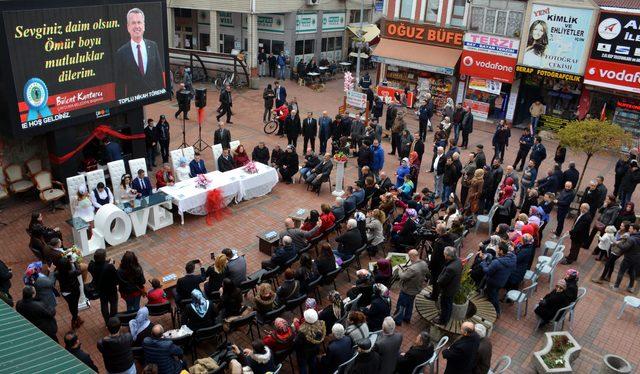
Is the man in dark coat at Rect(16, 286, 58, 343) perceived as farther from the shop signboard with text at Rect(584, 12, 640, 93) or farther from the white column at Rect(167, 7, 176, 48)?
the white column at Rect(167, 7, 176, 48)

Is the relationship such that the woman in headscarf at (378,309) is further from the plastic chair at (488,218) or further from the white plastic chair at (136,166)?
the white plastic chair at (136,166)

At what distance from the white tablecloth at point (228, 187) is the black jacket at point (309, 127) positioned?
10.0ft

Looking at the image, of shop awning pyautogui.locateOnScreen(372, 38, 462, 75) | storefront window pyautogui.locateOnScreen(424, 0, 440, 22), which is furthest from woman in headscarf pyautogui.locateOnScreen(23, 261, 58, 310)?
storefront window pyautogui.locateOnScreen(424, 0, 440, 22)

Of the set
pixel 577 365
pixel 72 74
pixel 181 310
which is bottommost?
pixel 577 365

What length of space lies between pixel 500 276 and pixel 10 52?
37.5 feet

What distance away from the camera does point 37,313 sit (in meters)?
8.40

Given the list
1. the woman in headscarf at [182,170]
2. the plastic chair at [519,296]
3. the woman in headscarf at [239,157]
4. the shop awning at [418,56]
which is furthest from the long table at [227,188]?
the shop awning at [418,56]

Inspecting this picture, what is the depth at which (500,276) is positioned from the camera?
1019cm

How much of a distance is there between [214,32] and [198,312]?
77.0 ft

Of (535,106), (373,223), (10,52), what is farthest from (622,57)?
(10,52)

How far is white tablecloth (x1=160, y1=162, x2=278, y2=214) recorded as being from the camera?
13719 millimetres

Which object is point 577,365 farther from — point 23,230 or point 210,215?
point 23,230

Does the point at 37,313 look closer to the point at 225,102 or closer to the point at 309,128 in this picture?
the point at 309,128

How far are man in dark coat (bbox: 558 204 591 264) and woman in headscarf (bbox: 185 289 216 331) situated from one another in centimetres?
869
